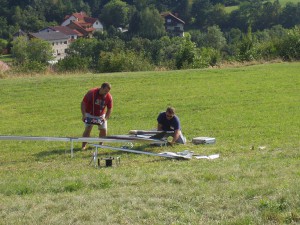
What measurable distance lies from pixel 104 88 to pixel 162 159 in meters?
2.54

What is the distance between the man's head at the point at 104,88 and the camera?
13953mm

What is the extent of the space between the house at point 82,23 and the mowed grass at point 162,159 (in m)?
78.1

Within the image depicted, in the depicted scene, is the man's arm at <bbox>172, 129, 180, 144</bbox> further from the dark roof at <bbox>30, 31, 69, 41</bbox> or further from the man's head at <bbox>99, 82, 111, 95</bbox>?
the dark roof at <bbox>30, 31, 69, 41</bbox>

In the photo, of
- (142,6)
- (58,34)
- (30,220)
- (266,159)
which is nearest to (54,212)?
(30,220)

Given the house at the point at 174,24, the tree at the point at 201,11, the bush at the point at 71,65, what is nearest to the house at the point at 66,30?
the house at the point at 174,24

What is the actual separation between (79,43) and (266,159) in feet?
208

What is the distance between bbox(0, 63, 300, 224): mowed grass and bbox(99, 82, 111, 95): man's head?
1.38 m

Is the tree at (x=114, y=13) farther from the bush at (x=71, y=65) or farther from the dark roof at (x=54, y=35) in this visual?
the bush at (x=71, y=65)

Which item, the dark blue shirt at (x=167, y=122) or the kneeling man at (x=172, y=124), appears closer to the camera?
the kneeling man at (x=172, y=124)

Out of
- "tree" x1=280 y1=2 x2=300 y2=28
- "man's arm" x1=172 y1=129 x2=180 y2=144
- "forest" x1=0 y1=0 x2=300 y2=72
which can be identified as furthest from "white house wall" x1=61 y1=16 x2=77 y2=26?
"man's arm" x1=172 y1=129 x2=180 y2=144

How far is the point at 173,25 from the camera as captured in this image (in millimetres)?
100812

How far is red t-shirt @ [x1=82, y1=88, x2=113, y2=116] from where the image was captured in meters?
14.2

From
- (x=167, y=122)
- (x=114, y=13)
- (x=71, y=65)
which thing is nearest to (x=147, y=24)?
(x=114, y=13)

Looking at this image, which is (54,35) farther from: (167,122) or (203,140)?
(203,140)
